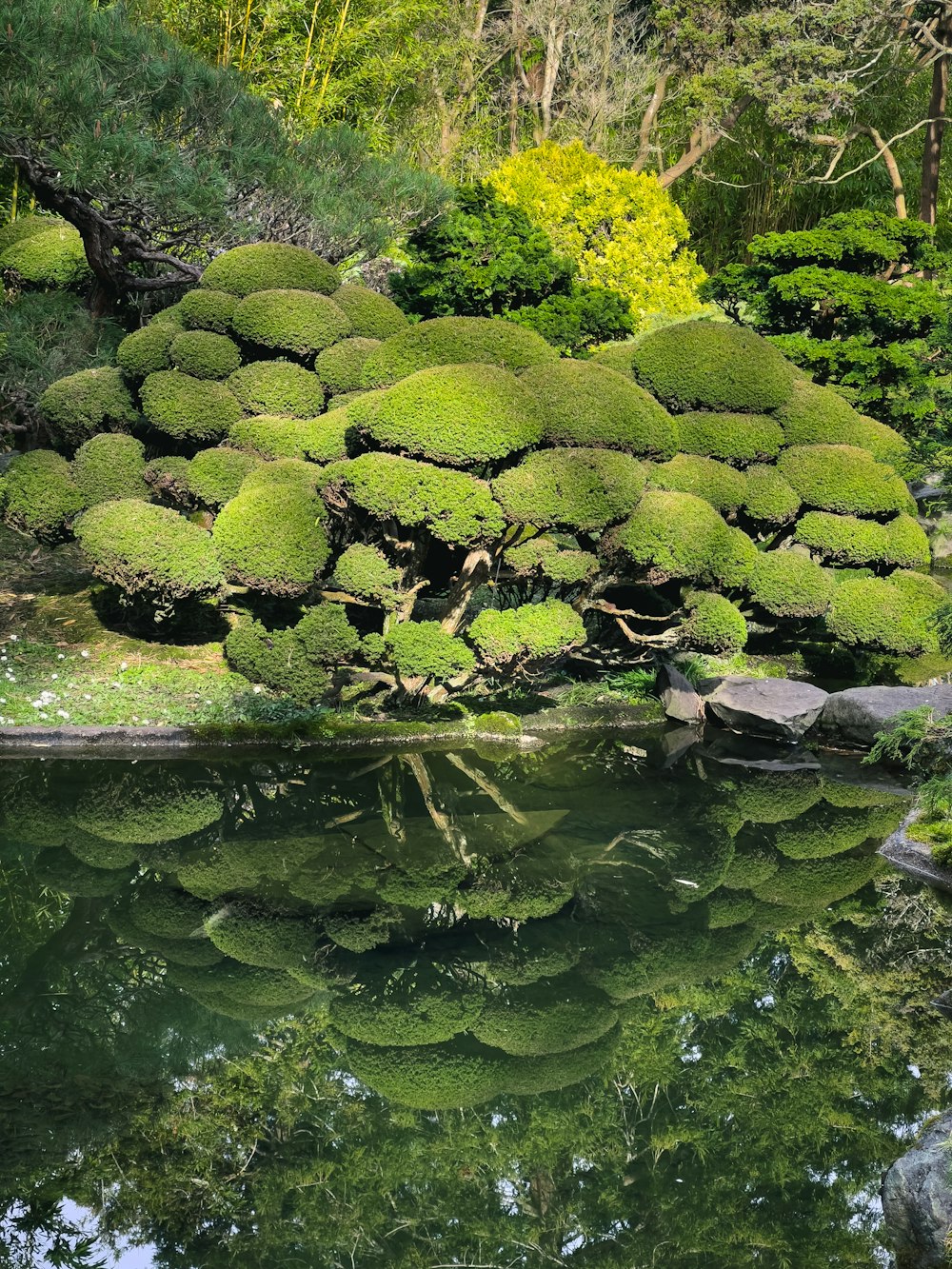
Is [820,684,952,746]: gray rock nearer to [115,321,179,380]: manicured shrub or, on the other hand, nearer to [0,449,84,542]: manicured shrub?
[115,321,179,380]: manicured shrub

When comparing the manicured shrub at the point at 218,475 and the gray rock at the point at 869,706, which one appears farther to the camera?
the manicured shrub at the point at 218,475

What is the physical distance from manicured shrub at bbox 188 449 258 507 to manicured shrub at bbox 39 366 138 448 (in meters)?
0.96

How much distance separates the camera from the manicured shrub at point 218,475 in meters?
9.22

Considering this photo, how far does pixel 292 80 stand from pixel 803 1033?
1204 cm

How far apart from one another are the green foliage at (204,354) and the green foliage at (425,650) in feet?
8.29

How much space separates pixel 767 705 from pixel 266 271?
4.84 metres

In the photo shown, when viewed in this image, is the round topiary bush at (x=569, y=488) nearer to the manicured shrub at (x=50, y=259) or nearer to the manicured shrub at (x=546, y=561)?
the manicured shrub at (x=546, y=561)

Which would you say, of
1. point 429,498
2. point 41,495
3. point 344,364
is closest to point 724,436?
point 429,498

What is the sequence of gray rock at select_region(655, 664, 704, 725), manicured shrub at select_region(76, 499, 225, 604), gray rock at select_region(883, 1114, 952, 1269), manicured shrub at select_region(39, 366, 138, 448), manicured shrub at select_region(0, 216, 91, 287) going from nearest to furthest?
1. gray rock at select_region(883, 1114, 952, 1269)
2. manicured shrub at select_region(76, 499, 225, 604)
3. gray rock at select_region(655, 664, 704, 725)
4. manicured shrub at select_region(39, 366, 138, 448)
5. manicured shrub at select_region(0, 216, 91, 287)

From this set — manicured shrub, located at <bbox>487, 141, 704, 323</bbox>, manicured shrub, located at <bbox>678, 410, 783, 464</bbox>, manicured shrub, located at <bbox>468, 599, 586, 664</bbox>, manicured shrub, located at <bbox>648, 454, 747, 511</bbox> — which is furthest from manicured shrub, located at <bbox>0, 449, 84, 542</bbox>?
manicured shrub, located at <bbox>487, 141, 704, 323</bbox>

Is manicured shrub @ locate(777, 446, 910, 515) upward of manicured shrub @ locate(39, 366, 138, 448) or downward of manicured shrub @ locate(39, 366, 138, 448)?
upward

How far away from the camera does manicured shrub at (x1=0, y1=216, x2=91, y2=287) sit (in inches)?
452

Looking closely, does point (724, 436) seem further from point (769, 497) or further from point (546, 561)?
point (546, 561)

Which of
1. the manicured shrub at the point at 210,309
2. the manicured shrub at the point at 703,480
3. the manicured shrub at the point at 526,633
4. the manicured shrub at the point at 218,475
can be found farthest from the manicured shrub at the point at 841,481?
the manicured shrub at the point at 210,309
